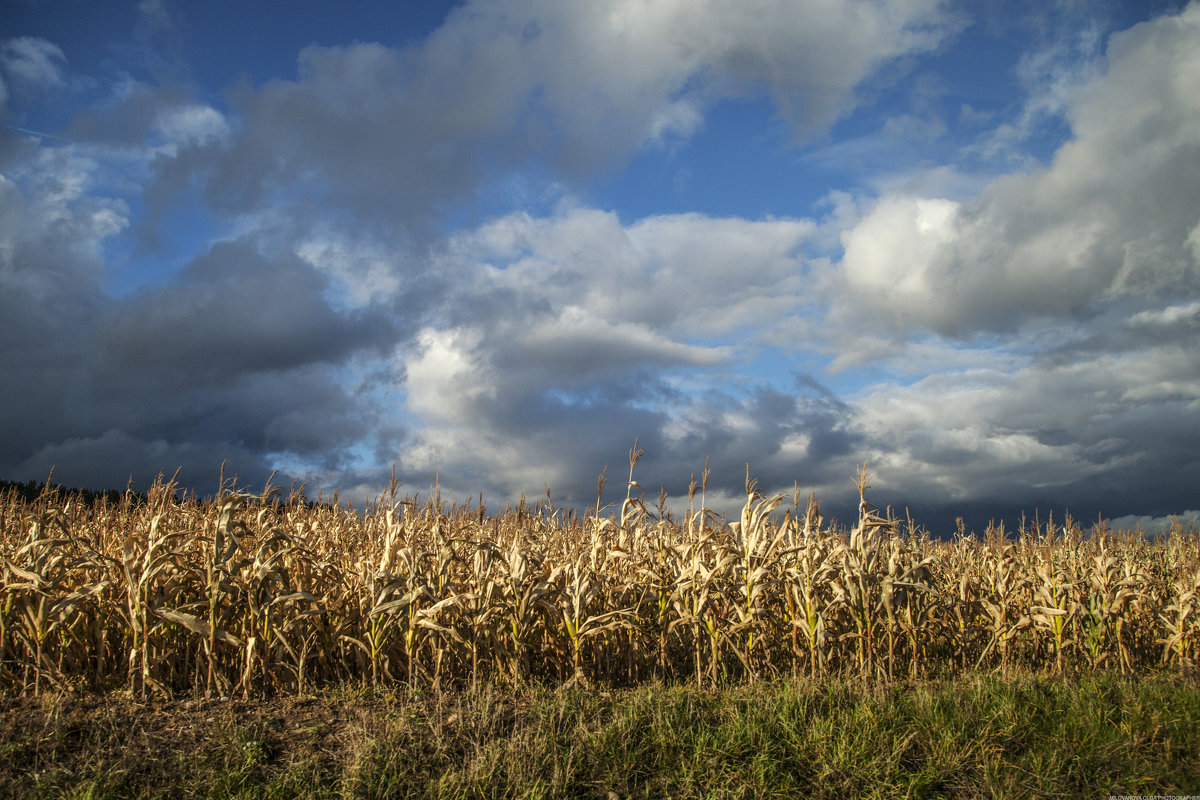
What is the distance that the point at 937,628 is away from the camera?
272 inches

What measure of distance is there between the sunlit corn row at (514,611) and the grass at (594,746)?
538mm

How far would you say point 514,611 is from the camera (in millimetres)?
5422

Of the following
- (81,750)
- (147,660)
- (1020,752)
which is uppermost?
(147,660)

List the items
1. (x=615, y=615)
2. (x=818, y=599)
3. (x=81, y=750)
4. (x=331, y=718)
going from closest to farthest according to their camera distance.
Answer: (x=81, y=750) → (x=331, y=718) → (x=615, y=615) → (x=818, y=599)

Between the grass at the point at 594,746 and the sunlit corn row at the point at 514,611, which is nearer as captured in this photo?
the grass at the point at 594,746

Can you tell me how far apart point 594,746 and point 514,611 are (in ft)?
5.16

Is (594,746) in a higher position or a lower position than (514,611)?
lower

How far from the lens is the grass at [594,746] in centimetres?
370

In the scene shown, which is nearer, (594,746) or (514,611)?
(594,746)

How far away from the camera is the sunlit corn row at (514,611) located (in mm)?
5059

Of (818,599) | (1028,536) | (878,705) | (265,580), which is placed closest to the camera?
(878,705)

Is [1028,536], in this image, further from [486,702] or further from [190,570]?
[190,570]

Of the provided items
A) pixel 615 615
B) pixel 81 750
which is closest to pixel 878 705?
Result: pixel 615 615

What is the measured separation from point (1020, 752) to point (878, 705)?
0.95 metres
